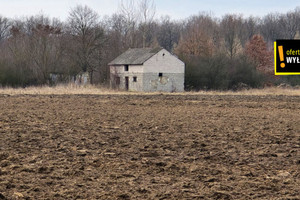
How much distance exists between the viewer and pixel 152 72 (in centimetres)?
4703

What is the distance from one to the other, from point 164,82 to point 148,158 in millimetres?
37801

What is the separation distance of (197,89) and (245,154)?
131 feet

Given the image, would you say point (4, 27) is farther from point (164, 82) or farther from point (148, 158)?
point (148, 158)

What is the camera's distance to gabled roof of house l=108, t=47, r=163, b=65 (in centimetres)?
4738

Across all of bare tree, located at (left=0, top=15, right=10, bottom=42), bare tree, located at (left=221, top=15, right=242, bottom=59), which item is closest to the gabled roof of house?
bare tree, located at (left=221, top=15, right=242, bottom=59)

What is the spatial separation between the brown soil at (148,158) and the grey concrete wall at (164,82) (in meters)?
29.4

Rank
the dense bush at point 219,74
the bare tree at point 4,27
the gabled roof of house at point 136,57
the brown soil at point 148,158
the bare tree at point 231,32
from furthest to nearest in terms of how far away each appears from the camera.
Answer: the bare tree at point 4,27 < the bare tree at point 231,32 < the dense bush at point 219,74 < the gabled roof of house at point 136,57 < the brown soil at point 148,158

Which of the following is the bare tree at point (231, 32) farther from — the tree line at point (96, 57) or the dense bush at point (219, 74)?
the dense bush at point (219, 74)

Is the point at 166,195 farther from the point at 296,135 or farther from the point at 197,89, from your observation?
the point at 197,89

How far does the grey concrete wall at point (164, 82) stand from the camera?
46.7 meters

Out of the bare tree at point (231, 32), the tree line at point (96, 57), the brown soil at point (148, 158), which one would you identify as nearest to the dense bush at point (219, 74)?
the tree line at point (96, 57)

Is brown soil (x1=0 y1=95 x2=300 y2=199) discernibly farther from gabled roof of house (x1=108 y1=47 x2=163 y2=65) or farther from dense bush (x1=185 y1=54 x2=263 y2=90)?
dense bush (x1=185 y1=54 x2=263 y2=90)

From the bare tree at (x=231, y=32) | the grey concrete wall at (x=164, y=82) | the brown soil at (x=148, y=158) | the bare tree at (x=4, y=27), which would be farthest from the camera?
the bare tree at (x=4, y=27)

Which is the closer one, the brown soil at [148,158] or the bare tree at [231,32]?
the brown soil at [148,158]
